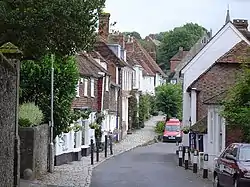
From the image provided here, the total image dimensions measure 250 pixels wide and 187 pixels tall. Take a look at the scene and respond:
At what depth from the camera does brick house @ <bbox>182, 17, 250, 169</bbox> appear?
32.1 metres

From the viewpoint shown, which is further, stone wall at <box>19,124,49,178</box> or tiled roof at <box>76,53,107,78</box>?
tiled roof at <box>76,53,107,78</box>

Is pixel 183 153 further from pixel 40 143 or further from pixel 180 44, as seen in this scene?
pixel 180 44

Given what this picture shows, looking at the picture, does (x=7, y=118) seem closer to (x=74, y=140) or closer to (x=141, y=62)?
(x=74, y=140)

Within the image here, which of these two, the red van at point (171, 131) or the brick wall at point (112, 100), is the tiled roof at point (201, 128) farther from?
the red van at point (171, 131)

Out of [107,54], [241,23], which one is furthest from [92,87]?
[107,54]

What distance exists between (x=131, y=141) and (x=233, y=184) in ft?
128

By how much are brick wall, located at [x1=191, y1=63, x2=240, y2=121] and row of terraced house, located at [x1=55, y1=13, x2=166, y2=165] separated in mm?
6780

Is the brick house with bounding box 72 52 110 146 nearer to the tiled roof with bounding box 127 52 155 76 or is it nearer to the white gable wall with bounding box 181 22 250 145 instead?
the white gable wall with bounding box 181 22 250 145

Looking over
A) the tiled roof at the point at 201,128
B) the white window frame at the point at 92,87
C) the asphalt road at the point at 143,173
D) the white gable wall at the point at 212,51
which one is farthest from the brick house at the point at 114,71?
the tiled roof at the point at 201,128

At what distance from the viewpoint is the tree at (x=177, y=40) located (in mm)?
124125

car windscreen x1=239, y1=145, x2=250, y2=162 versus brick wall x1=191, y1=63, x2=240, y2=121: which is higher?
brick wall x1=191, y1=63, x2=240, y2=121

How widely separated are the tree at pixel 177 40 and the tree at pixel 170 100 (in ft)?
163

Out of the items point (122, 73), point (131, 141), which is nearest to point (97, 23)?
point (131, 141)

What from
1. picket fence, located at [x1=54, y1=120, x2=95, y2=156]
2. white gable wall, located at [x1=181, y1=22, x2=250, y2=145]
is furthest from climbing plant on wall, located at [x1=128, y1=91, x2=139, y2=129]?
picket fence, located at [x1=54, y1=120, x2=95, y2=156]
